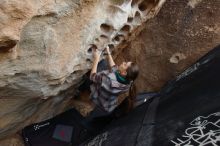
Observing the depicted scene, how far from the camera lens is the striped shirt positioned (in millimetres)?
2029

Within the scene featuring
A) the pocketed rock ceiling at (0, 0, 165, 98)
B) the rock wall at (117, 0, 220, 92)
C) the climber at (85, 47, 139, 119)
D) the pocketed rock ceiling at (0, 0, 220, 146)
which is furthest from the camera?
the rock wall at (117, 0, 220, 92)

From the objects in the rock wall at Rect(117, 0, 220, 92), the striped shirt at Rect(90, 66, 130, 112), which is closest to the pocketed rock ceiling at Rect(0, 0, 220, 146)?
the rock wall at Rect(117, 0, 220, 92)

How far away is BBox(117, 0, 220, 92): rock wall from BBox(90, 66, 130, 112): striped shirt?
0.62 meters

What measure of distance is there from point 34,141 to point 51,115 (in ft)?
0.64

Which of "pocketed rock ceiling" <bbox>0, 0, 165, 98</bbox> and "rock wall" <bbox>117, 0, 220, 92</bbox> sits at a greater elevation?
"pocketed rock ceiling" <bbox>0, 0, 165, 98</bbox>

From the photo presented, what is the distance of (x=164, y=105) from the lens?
2.18 metres

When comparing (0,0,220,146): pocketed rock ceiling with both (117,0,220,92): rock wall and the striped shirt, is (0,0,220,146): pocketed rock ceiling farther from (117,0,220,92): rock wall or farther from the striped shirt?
the striped shirt

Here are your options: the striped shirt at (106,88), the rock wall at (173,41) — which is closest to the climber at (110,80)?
the striped shirt at (106,88)

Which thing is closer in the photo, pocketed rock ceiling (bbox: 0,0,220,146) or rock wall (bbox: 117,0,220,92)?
pocketed rock ceiling (bbox: 0,0,220,146)

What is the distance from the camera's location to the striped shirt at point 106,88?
2.03 metres

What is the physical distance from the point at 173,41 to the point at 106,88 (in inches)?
32.2

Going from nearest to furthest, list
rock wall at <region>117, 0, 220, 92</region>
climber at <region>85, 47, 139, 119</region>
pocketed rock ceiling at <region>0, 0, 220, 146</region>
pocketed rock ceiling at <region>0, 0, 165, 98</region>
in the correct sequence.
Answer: pocketed rock ceiling at <region>0, 0, 165, 98</region>, pocketed rock ceiling at <region>0, 0, 220, 146</region>, climber at <region>85, 47, 139, 119</region>, rock wall at <region>117, 0, 220, 92</region>

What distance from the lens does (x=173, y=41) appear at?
2697 millimetres

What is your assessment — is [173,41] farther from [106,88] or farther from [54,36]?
[54,36]
